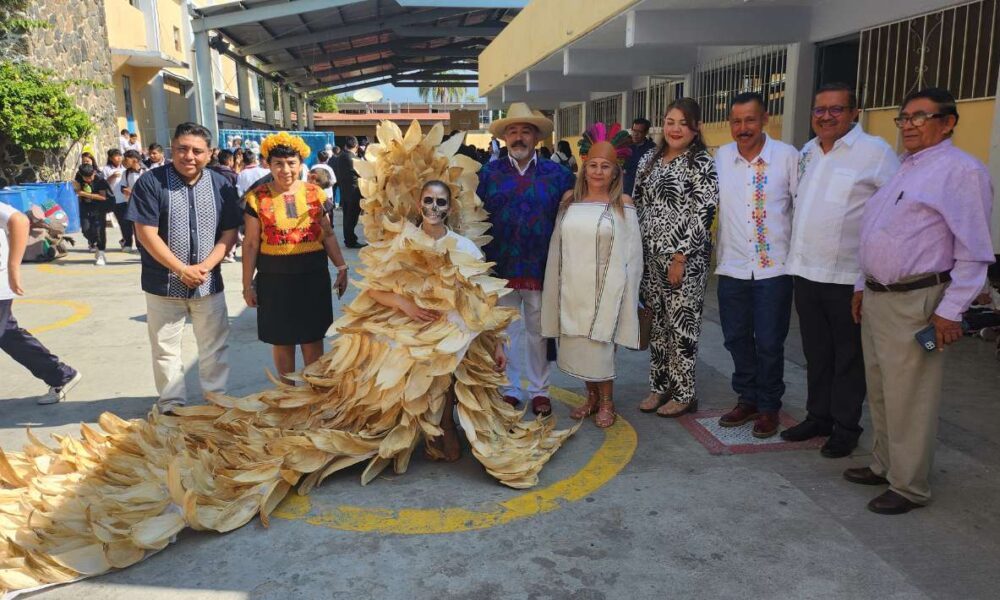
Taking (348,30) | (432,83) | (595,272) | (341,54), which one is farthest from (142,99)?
(595,272)

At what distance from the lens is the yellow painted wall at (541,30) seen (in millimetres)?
9128

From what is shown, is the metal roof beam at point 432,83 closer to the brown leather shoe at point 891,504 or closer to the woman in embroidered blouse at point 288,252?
the woman in embroidered blouse at point 288,252

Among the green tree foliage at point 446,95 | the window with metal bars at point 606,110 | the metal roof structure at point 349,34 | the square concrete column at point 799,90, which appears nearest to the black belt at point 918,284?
the square concrete column at point 799,90

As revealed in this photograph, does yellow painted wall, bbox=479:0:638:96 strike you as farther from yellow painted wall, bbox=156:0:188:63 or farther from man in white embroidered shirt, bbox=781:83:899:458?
yellow painted wall, bbox=156:0:188:63

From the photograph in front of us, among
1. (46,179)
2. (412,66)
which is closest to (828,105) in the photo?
(46,179)

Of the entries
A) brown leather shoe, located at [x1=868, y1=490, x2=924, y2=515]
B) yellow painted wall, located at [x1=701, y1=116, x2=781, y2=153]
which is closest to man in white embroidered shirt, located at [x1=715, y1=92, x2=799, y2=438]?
brown leather shoe, located at [x1=868, y1=490, x2=924, y2=515]

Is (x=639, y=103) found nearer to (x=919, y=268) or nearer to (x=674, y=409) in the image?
(x=674, y=409)

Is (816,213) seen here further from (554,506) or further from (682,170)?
(554,506)

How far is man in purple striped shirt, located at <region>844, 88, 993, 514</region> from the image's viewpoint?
298 centimetres

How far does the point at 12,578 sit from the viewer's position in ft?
8.61

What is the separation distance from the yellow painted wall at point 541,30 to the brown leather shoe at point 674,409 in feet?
16.5

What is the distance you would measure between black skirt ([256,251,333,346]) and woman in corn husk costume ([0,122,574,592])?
0.53 metres

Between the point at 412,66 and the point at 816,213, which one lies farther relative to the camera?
the point at 412,66

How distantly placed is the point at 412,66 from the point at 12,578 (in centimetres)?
3550
